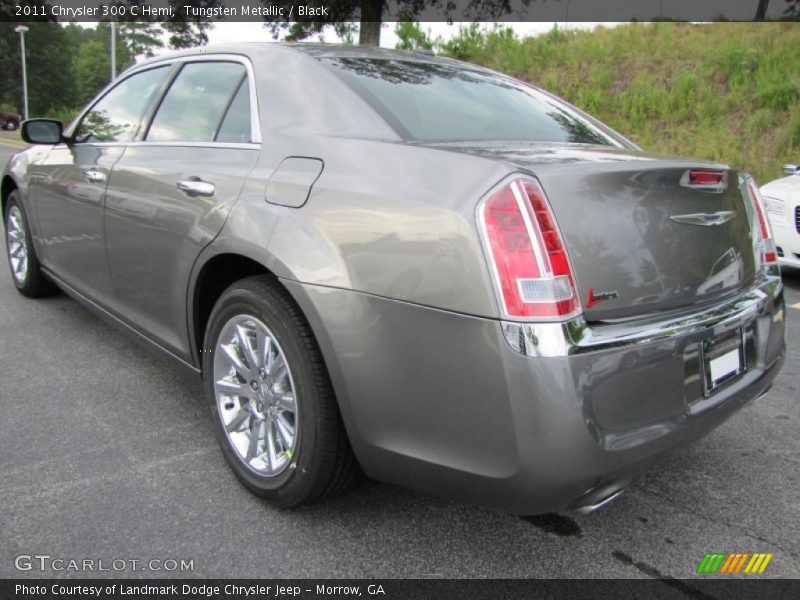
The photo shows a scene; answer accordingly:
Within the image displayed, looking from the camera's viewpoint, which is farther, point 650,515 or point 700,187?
point 650,515

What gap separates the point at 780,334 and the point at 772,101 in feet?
39.1

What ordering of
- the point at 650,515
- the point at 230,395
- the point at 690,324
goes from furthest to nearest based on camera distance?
1. the point at 230,395
2. the point at 650,515
3. the point at 690,324

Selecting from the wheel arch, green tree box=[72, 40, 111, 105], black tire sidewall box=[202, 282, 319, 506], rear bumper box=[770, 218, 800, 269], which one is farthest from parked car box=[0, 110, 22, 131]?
black tire sidewall box=[202, 282, 319, 506]

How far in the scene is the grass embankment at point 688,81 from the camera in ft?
39.3

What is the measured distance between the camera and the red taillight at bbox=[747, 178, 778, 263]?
8.09 ft

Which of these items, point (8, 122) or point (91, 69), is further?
point (91, 69)

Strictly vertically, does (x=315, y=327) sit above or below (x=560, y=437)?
above

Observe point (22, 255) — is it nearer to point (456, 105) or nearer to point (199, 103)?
point (199, 103)

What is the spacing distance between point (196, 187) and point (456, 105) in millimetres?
1028

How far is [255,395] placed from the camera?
93.2 inches

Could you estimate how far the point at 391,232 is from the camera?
6.07 feet

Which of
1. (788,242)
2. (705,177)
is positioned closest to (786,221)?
(788,242)

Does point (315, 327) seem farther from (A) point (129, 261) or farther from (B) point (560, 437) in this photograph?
(A) point (129, 261)

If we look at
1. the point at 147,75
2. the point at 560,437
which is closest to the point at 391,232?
the point at 560,437
